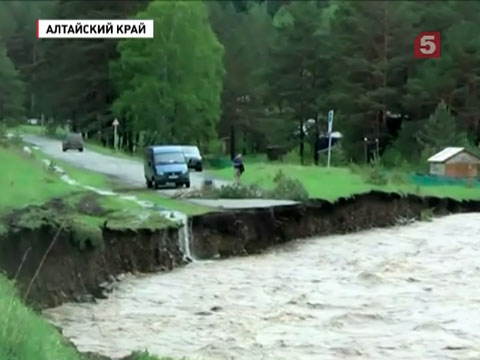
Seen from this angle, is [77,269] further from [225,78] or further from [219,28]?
[219,28]

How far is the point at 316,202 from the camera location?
29125mm

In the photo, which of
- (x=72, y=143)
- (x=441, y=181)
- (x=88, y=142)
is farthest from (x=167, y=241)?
(x=88, y=142)

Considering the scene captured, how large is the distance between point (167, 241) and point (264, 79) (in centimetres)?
4252

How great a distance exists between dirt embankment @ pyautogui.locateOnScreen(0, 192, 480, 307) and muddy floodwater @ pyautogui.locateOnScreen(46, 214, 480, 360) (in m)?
0.56

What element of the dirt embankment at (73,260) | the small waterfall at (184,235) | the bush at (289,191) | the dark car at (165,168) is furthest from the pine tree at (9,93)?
the dirt embankment at (73,260)

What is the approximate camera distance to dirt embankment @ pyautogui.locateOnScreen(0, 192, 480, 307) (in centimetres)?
1806

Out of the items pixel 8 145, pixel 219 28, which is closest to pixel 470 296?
pixel 8 145

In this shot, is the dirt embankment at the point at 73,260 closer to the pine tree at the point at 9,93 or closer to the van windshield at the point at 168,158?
the van windshield at the point at 168,158

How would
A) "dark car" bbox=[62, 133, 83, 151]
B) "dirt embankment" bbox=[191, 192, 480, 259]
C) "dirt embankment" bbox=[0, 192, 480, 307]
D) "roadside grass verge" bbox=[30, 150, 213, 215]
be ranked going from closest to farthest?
"dirt embankment" bbox=[0, 192, 480, 307] → "dirt embankment" bbox=[191, 192, 480, 259] → "roadside grass verge" bbox=[30, 150, 213, 215] → "dark car" bbox=[62, 133, 83, 151]

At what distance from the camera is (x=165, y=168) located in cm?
3259

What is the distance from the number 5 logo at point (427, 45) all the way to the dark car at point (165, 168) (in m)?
18.3

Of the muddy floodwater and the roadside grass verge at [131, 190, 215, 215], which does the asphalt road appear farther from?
the muddy floodwater

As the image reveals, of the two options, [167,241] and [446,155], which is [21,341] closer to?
[167,241]

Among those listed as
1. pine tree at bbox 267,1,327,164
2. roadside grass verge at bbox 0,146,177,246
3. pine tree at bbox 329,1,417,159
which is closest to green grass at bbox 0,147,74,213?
roadside grass verge at bbox 0,146,177,246
